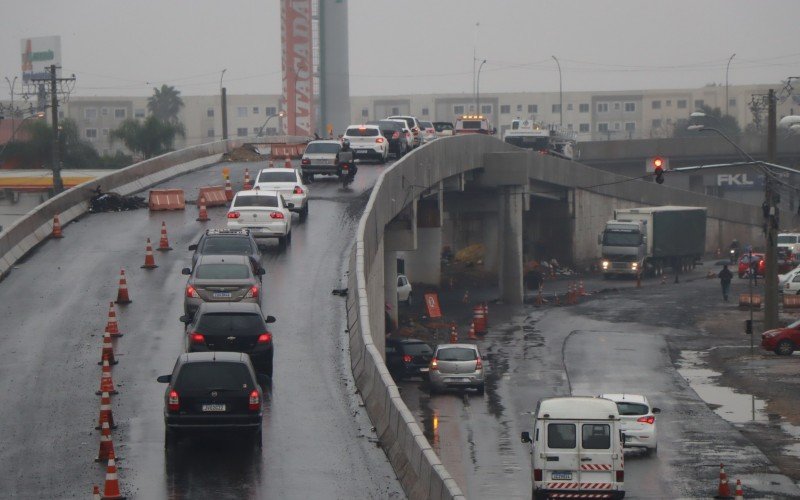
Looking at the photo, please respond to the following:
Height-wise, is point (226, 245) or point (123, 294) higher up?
point (226, 245)

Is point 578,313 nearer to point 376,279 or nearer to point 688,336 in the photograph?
point 688,336

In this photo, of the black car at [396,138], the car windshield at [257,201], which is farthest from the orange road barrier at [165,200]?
the black car at [396,138]

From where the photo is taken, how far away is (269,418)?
22.2m

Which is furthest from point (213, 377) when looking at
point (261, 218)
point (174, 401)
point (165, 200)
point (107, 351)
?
point (165, 200)

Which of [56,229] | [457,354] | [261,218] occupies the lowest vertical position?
[457,354]

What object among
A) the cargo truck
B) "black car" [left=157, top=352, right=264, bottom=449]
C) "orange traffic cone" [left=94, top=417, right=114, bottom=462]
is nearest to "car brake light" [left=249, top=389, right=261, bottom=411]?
"black car" [left=157, top=352, right=264, bottom=449]

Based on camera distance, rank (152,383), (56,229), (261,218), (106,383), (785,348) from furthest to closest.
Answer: (785,348)
(56,229)
(261,218)
(152,383)
(106,383)

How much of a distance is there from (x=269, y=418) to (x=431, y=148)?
34402 millimetres

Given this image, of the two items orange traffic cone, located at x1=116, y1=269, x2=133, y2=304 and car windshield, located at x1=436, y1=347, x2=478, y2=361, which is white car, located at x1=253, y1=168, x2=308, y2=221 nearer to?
car windshield, located at x1=436, y1=347, x2=478, y2=361

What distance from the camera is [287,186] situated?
153 feet

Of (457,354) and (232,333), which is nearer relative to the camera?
(232,333)

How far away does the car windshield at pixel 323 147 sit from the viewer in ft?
188

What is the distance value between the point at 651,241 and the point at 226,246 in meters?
46.2

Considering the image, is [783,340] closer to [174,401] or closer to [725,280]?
[725,280]
